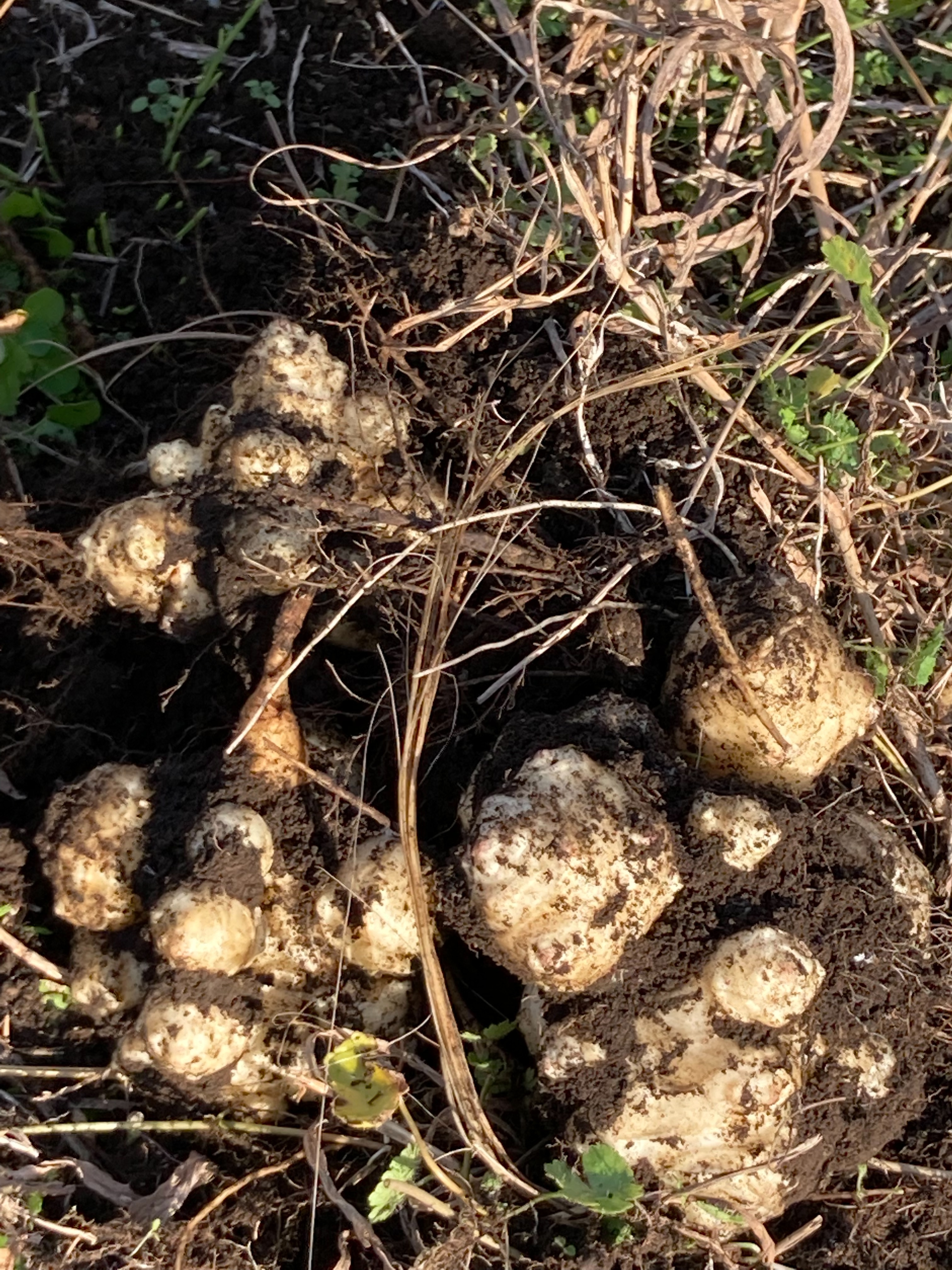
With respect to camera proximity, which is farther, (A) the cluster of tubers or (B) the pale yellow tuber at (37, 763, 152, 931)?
(B) the pale yellow tuber at (37, 763, 152, 931)

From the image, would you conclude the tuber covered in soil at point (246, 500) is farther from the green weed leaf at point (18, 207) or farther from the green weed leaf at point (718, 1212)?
the green weed leaf at point (718, 1212)

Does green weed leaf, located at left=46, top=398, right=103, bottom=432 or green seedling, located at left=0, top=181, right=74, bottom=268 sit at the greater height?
green seedling, located at left=0, top=181, right=74, bottom=268

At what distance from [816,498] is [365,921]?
1.11 meters

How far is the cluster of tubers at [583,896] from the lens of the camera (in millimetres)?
1611

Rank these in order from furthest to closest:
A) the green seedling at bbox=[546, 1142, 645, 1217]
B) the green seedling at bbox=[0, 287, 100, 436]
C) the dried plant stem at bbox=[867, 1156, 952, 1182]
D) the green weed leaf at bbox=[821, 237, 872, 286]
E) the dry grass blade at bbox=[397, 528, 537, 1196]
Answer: the green seedling at bbox=[0, 287, 100, 436]
the green weed leaf at bbox=[821, 237, 872, 286]
the dried plant stem at bbox=[867, 1156, 952, 1182]
the dry grass blade at bbox=[397, 528, 537, 1196]
the green seedling at bbox=[546, 1142, 645, 1217]

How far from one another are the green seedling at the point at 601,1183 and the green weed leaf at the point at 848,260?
1.49 meters

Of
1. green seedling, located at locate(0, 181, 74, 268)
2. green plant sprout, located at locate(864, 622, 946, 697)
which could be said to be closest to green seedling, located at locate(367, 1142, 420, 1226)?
green plant sprout, located at locate(864, 622, 946, 697)

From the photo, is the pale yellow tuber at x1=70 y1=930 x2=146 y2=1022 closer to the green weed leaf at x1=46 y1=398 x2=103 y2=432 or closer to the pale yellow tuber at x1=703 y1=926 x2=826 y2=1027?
the pale yellow tuber at x1=703 y1=926 x2=826 y2=1027

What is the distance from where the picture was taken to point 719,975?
1616mm

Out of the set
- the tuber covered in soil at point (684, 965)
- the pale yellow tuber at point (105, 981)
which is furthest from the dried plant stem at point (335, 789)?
the pale yellow tuber at point (105, 981)

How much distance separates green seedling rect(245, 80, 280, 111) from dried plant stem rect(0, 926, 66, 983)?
191cm

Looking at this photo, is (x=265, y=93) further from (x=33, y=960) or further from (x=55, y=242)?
(x=33, y=960)

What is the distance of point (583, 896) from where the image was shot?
5.18 ft

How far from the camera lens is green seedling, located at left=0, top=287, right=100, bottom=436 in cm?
224
